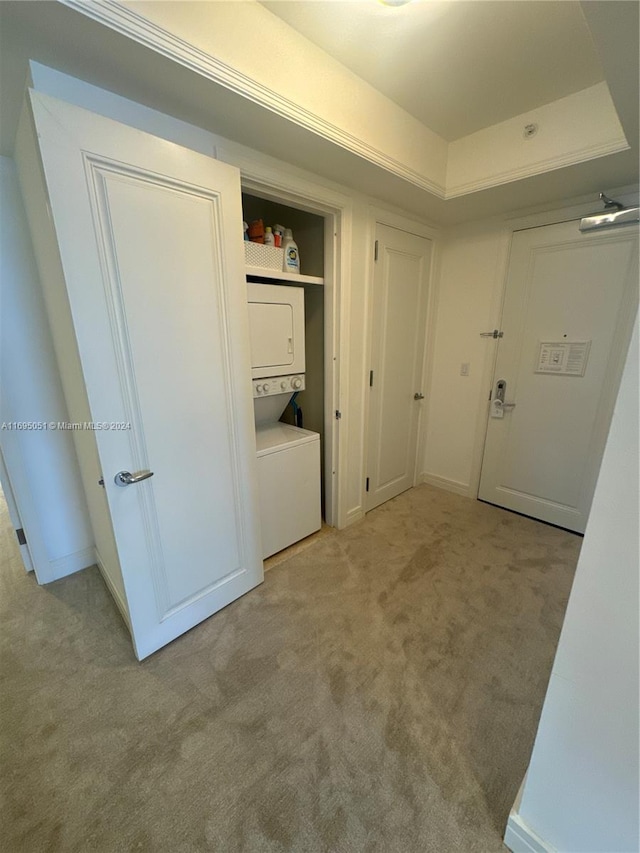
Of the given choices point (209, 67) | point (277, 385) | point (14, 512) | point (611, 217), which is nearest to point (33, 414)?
point (14, 512)

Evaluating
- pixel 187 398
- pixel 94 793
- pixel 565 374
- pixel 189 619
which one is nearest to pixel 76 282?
pixel 187 398

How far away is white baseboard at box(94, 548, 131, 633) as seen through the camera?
1632 mm

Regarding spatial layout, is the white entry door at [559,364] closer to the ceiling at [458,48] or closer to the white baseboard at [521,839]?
the ceiling at [458,48]

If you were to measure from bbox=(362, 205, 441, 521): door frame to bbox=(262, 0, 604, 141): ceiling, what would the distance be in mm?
565

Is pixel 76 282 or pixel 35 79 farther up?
pixel 35 79

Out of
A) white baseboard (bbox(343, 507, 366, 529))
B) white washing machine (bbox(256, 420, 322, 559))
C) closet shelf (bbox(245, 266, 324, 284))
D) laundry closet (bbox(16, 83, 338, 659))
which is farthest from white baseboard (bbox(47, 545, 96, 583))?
closet shelf (bbox(245, 266, 324, 284))

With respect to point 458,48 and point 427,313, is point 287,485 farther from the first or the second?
point 458,48

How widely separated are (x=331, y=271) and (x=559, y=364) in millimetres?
1713

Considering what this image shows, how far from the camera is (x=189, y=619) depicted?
1618 millimetres

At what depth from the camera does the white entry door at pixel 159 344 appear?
108cm

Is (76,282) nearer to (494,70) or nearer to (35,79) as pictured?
(35,79)

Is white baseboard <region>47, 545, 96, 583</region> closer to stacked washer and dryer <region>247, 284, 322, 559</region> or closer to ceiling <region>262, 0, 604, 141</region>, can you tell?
stacked washer and dryer <region>247, 284, 322, 559</region>

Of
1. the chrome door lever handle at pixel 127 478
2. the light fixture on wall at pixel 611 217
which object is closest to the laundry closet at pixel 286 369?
the chrome door lever handle at pixel 127 478

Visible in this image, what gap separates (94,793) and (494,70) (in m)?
3.22
